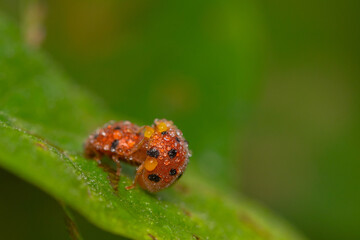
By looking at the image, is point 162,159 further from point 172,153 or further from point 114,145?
point 114,145

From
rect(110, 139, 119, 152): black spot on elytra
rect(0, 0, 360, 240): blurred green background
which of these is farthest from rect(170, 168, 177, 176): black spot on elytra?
rect(0, 0, 360, 240): blurred green background

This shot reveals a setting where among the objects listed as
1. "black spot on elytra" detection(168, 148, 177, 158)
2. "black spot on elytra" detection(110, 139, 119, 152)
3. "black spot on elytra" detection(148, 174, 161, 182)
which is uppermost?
"black spot on elytra" detection(168, 148, 177, 158)

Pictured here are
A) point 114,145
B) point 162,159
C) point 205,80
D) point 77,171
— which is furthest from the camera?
point 205,80

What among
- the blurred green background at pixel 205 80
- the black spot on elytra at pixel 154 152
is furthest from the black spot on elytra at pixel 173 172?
the blurred green background at pixel 205 80

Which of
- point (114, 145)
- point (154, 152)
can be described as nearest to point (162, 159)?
point (154, 152)

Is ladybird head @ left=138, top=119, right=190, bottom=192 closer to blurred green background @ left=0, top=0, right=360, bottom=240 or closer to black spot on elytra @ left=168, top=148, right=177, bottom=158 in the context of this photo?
black spot on elytra @ left=168, top=148, right=177, bottom=158
